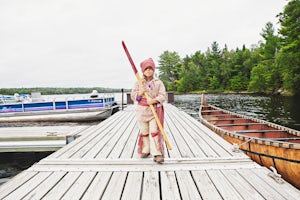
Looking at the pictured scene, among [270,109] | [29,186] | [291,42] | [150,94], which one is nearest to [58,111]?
[29,186]

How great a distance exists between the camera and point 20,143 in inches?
196

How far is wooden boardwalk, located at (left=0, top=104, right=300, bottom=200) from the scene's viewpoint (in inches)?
73.7

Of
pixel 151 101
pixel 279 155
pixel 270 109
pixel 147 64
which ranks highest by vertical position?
pixel 147 64

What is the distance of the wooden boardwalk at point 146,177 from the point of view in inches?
73.7

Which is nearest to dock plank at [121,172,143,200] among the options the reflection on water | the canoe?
the canoe

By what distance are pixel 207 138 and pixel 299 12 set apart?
96.6 ft

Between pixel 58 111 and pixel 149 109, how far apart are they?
13.0 m

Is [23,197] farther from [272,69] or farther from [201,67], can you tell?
[201,67]

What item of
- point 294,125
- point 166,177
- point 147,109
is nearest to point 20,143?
point 147,109

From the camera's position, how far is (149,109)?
269 cm

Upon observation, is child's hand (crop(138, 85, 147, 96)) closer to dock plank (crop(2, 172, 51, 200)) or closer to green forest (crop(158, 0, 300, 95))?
dock plank (crop(2, 172, 51, 200))

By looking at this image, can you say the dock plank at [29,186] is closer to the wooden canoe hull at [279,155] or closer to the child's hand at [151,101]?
the child's hand at [151,101]

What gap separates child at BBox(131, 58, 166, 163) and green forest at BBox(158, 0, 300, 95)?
2946 centimetres

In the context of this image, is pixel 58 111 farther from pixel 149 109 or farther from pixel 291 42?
pixel 291 42
